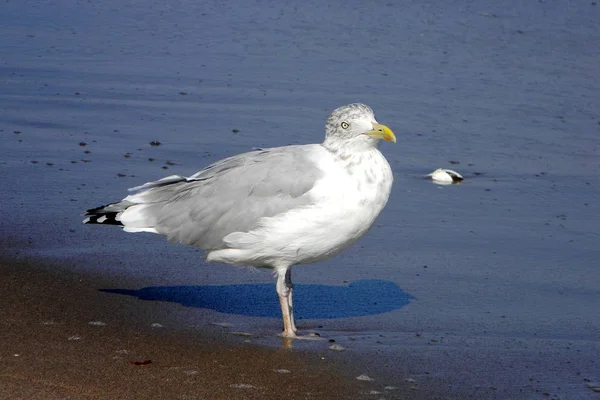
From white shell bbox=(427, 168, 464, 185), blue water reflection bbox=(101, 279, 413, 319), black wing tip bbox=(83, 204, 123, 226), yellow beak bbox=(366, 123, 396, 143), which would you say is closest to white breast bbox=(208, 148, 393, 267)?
yellow beak bbox=(366, 123, 396, 143)

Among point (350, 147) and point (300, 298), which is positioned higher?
point (350, 147)

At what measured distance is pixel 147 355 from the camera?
19.0 feet

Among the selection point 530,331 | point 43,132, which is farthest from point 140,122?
point 530,331

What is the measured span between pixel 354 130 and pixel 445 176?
2.88m

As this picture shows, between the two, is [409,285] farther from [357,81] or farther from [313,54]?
[313,54]

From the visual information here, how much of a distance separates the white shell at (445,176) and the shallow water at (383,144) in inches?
4.1

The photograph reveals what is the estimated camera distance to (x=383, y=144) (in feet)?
33.0

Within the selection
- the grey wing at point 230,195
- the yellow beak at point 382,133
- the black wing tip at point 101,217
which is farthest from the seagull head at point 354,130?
the black wing tip at point 101,217

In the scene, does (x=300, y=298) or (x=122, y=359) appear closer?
(x=122, y=359)

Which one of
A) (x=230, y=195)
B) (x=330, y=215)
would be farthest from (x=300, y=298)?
(x=330, y=215)

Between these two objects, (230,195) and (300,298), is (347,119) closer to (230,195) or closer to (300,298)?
(230,195)

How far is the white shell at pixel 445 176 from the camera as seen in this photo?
362 inches

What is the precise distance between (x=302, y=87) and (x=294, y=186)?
17.8 feet

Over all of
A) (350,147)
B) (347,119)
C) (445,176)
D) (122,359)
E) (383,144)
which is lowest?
(122,359)
